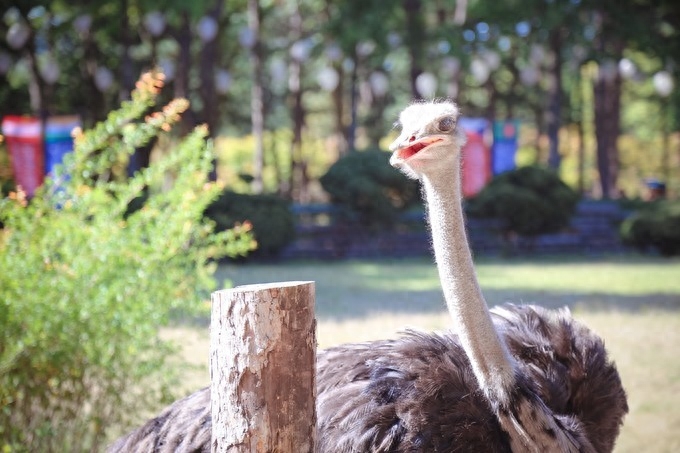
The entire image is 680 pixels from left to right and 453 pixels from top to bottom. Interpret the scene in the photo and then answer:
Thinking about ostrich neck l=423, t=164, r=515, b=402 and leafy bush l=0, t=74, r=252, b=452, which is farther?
leafy bush l=0, t=74, r=252, b=452

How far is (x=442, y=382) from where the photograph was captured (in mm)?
2484

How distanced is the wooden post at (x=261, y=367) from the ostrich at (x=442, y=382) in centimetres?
36

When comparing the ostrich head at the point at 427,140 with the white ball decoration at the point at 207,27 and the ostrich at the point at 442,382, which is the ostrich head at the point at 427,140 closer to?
the ostrich at the point at 442,382

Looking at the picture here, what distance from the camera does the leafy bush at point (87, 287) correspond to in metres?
3.53

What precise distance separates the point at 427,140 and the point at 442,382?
62 centimetres

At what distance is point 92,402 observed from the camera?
3.96 metres

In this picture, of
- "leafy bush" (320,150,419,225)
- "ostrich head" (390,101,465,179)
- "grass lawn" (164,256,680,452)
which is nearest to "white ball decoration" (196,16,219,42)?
"leafy bush" (320,150,419,225)

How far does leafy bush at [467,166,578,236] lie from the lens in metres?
14.7

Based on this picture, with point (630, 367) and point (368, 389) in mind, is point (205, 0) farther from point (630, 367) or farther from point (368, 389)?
point (368, 389)

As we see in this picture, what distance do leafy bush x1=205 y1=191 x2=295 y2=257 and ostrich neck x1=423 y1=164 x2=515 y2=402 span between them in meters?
11.0

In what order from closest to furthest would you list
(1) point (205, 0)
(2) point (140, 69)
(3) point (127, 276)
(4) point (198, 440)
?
1. (4) point (198, 440)
2. (3) point (127, 276)
3. (1) point (205, 0)
4. (2) point (140, 69)

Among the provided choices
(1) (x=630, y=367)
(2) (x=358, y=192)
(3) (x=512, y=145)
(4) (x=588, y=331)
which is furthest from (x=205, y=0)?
(4) (x=588, y=331)

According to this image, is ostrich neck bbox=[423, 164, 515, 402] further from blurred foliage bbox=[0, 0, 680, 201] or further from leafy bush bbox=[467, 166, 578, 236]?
blurred foliage bbox=[0, 0, 680, 201]

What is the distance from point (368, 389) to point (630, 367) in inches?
174
